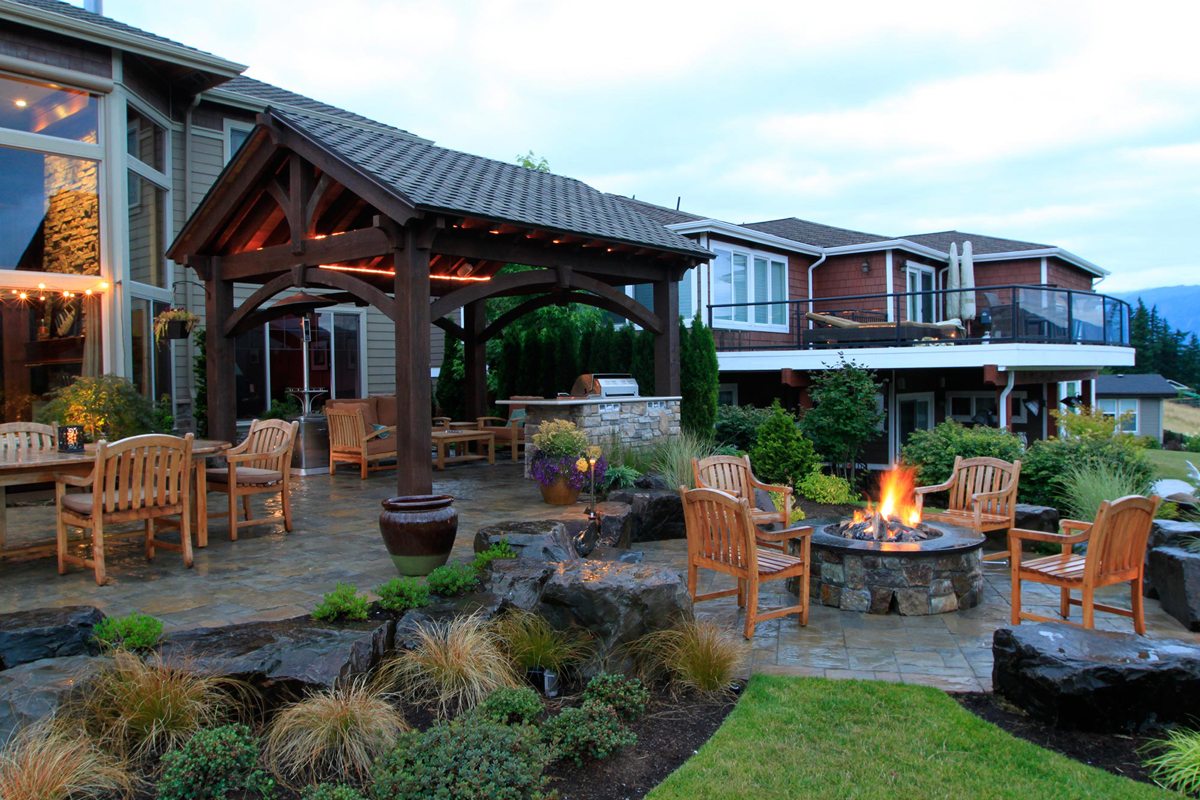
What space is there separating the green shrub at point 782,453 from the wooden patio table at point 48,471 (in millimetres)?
6023

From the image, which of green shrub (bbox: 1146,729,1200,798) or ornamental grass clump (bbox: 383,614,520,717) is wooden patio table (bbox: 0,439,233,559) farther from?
green shrub (bbox: 1146,729,1200,798)

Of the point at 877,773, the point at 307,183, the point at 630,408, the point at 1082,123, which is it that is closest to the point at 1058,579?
the point at 877,773

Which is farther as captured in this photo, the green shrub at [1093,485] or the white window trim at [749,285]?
the white window trim at [749,285]

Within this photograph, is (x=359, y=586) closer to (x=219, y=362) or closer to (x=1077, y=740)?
(x=1077, y=740)

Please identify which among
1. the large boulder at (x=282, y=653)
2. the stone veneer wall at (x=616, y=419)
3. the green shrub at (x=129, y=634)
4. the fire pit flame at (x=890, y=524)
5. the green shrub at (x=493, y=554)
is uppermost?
the stone veneer wall at (x=616, y=419)

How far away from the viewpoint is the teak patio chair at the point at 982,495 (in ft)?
23.5

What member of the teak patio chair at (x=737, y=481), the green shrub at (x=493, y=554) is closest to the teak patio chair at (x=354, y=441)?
the teak patio chair at (x=737, y=481)

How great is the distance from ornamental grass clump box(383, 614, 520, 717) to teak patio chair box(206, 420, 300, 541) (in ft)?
11.8

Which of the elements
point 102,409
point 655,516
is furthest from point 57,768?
point 102,409

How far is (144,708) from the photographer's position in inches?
143

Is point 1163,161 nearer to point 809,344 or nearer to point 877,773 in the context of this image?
point 809,344

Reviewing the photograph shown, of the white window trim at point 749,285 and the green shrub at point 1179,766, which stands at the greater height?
the white window trim at point 749,285

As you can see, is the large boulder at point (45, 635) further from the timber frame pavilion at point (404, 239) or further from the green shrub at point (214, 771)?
the timber frame pavilion at point (404, 239)

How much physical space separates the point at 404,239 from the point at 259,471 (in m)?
2.52
